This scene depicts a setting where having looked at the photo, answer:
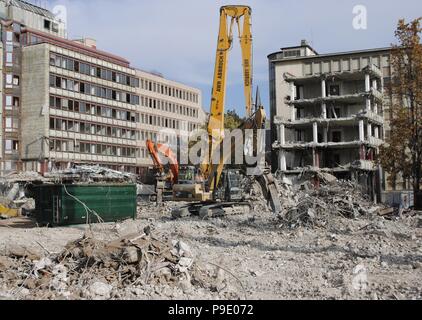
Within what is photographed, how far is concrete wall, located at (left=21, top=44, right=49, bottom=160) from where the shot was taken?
60.4 metres

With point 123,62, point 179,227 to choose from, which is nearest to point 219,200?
point 179,227

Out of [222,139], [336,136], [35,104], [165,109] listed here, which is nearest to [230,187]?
[222,139]

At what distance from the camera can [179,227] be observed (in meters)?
19.3

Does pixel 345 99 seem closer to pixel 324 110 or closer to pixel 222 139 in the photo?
pixel 324 110

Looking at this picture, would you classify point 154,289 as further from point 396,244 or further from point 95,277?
point 396,244

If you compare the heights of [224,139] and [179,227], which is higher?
[224,139]

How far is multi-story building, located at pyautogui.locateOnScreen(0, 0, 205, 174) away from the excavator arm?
111 feet

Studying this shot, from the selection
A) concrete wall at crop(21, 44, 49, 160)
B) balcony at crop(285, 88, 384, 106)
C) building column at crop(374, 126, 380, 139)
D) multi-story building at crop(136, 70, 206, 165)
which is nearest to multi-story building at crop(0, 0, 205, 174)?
concrete wall at crop(21, 44, 49, 160)

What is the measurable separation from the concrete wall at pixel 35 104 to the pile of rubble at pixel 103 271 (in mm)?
51100

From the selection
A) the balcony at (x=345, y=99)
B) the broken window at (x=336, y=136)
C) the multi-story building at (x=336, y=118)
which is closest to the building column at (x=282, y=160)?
the multi-story building at (x=336, y=118)

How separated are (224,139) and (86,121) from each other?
1710 inches
